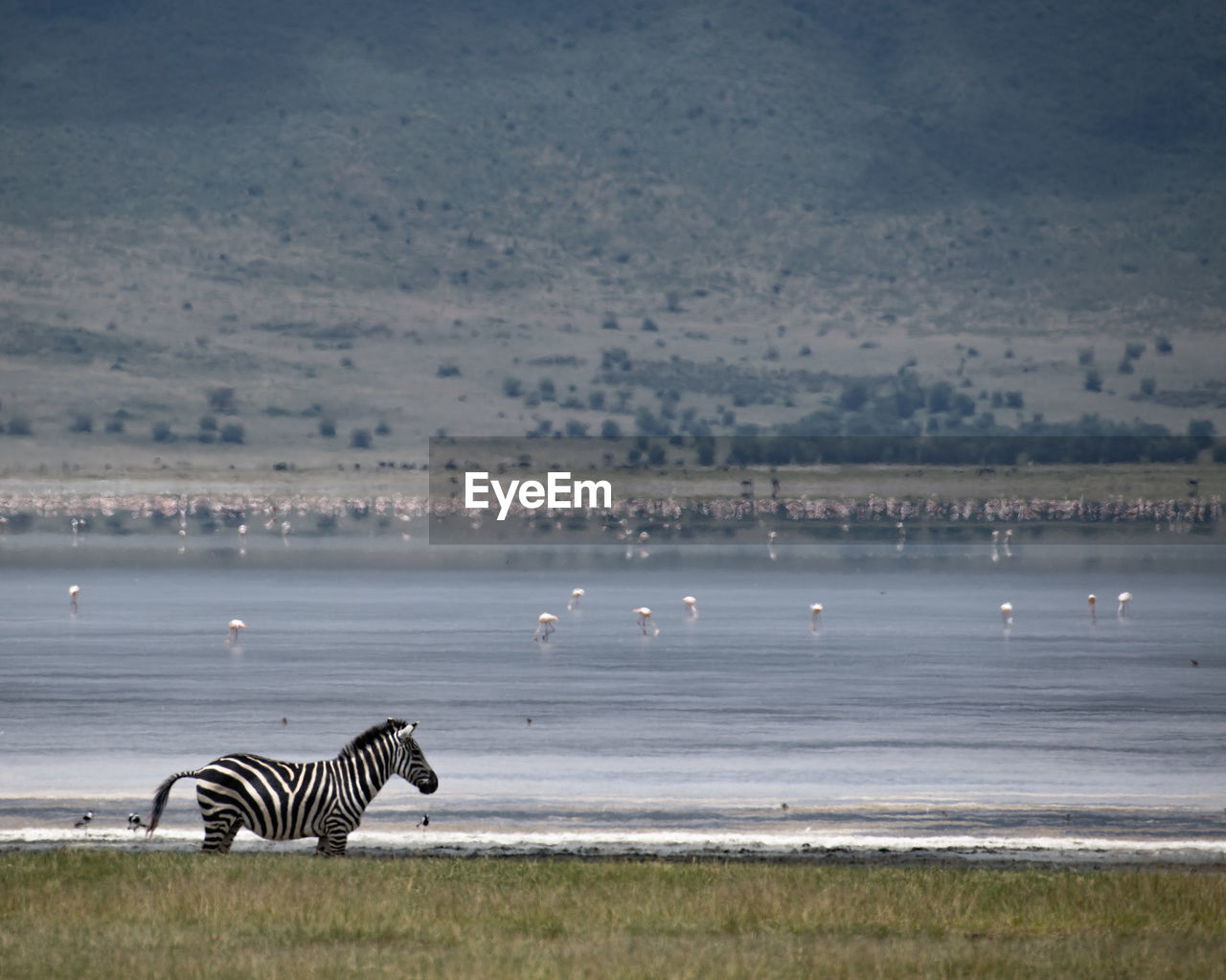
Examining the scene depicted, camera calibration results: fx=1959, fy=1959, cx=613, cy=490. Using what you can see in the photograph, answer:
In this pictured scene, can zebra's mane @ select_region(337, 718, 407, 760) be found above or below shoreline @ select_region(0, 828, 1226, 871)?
above

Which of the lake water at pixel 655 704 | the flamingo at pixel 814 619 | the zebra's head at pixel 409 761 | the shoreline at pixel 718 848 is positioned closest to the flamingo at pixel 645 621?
the lake water at pixel 655 704

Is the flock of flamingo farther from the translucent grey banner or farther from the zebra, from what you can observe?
the translucent grey banner

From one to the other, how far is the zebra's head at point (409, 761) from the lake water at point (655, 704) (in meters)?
2.71

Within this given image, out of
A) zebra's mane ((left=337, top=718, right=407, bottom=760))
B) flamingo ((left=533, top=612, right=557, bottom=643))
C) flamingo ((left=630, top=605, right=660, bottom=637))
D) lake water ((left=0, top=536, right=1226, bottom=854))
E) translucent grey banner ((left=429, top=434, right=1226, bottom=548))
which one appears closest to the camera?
zebra's mane ((left=337, top=718, right=407, bottom=760))

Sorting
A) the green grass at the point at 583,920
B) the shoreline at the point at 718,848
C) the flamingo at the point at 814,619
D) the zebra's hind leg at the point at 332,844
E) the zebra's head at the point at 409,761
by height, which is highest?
the zebra's head at the point at 409,761

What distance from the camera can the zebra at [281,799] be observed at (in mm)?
14641

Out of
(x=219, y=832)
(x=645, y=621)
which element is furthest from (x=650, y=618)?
(x=219, y=832)

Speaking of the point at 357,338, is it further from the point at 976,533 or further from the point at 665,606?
→ the point at 665,606

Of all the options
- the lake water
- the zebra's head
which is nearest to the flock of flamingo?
the lake water

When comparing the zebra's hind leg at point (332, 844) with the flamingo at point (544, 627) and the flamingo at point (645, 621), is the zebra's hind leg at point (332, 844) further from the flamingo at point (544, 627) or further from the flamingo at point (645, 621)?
the flamingo at point (645, 621)

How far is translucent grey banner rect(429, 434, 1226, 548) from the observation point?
137 m

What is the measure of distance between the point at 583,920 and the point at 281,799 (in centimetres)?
377

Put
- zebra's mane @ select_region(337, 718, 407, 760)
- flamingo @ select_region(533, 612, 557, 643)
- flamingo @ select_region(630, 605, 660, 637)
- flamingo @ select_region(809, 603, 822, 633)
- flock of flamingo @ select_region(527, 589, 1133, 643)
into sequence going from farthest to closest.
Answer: flamingo @ select_region(809, 603, 822, 633)
flamingo @ select_region(630, 605, 660, 637)
flock of flamingo @ select_region(527, 589, 1133, 643)
flamingo @ select_region(533, 612, 557, 643)
zebra's mane @ select_region(337, 718, 407, 760)

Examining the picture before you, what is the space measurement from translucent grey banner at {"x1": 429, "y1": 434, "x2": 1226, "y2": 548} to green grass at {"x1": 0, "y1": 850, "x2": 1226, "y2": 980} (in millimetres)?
107282
